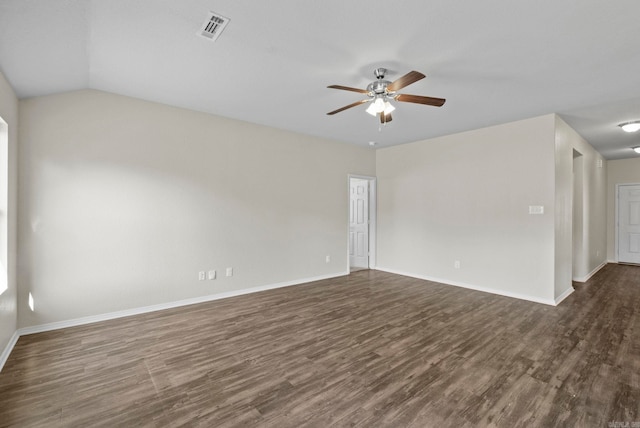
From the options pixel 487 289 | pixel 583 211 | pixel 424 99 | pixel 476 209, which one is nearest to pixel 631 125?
pixel 583 211

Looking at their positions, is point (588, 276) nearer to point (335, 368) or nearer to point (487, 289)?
point (487, 289)

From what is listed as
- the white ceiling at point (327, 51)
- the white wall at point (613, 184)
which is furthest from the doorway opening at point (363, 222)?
the white wall at point (613, 184)

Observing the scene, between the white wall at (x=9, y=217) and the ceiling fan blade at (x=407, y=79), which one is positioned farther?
the white wall at (x=9, y=217)

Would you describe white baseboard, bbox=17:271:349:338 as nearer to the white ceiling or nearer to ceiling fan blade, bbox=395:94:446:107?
the white ceiling

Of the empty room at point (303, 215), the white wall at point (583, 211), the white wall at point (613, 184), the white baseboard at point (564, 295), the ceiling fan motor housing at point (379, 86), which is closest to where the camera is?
the empty room at point (303, 215)

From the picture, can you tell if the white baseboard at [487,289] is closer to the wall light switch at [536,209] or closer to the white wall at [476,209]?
the white wall at [476,209]

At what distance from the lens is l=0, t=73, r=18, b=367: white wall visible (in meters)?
2.53

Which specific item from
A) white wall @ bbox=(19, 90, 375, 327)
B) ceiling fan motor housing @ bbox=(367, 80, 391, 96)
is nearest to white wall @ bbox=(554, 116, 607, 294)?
ceiling fan motor housing @ bbox=(367, 80, 391, 96)

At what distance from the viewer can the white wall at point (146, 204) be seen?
3.11m

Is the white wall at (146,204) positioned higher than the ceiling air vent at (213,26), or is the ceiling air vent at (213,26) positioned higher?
the ceiling air vent at (213,26)

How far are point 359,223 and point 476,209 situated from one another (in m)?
2.57

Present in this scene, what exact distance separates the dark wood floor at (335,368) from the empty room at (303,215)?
0.08ft

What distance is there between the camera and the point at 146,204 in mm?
3676

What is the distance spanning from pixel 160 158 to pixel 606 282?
784 centimetres
